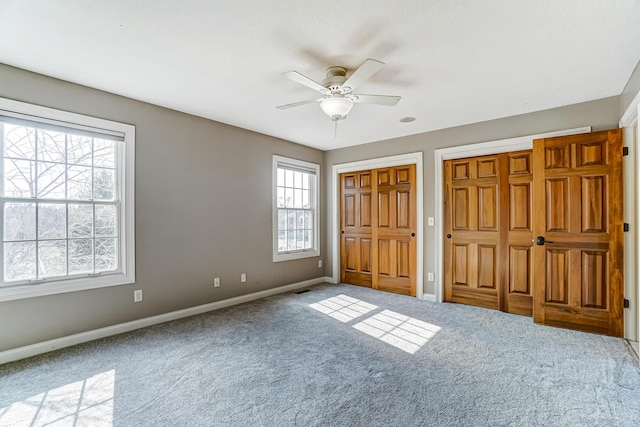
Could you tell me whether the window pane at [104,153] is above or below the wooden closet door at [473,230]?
above

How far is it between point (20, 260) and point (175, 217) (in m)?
1.34

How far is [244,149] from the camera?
169 inches

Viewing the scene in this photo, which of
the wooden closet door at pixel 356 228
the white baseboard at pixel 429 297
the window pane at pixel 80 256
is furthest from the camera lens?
the wooden closet door at pixel 356 228

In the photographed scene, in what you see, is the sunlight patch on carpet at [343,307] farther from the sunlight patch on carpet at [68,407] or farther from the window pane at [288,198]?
the sunlight patch on carpet at [68,407]

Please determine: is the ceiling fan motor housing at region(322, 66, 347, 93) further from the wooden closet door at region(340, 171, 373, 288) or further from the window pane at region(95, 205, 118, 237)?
the wooden closet door at region(340, 171, 373, 288)

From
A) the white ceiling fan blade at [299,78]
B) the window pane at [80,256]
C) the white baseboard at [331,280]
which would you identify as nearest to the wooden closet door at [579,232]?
the white ceiling fan blade at [299,78]

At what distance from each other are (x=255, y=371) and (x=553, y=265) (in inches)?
127

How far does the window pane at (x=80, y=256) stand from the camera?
2.85m

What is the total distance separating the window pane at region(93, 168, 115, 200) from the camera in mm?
3018

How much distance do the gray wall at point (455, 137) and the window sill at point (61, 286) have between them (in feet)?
10.9

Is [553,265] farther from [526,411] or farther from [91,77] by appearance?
[91,77]

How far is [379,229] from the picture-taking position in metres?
4.98

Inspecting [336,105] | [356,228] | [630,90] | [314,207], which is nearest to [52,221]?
A: [336,105]

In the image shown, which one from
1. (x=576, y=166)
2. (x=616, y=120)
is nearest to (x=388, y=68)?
(x=576, y=166)
